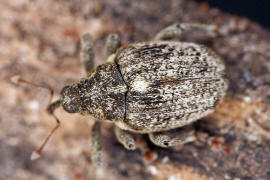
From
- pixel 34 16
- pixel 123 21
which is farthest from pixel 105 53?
pixel 34 16

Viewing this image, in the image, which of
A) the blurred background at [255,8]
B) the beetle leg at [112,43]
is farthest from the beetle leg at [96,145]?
the blurred background at [255,8]

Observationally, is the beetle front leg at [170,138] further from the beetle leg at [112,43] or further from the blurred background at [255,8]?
the blurred background at [255,8]

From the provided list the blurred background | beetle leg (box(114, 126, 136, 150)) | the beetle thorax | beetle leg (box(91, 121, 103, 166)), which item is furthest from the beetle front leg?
the blurred background

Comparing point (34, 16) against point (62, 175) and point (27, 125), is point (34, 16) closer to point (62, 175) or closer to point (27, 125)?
point (27, 125)

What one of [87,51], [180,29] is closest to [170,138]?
[180,29]

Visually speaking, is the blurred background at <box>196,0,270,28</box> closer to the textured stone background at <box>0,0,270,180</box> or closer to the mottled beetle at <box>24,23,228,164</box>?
the textured stone background at <box>0,0,270,180</box>

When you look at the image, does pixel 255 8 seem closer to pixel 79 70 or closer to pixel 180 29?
pixel 180 29

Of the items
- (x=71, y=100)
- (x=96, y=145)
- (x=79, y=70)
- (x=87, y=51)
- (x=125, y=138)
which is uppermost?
(x=87, y=51)
